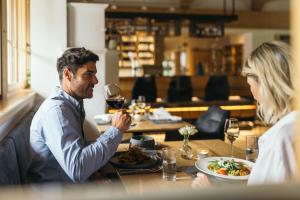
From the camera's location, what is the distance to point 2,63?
2.57m

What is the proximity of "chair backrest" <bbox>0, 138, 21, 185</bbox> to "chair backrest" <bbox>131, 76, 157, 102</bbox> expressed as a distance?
480 cm

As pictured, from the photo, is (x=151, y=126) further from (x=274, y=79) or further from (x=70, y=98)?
(x=274, y=79)

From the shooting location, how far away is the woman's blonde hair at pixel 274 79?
120cm

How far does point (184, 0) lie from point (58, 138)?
307 inches

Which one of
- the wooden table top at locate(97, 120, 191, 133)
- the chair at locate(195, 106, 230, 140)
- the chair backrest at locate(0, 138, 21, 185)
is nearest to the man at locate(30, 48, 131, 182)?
the chair backrest at locate(0, 138, 21, 185)

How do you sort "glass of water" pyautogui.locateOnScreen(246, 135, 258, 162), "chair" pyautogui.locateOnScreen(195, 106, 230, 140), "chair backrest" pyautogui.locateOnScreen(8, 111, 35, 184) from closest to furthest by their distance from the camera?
"chair backrest" pyautogui.locateOnScreen(8, 111, 35, 184) < "glass of water" pyautogui.locateOnScreen(246, 135, 258, 162) < "chair" pyautogui.locateOnScreen(195, 106, 230, 140)

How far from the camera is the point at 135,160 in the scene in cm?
191

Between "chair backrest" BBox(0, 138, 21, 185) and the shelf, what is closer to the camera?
"chair backrest" BBox(0, 138, 21, 185)

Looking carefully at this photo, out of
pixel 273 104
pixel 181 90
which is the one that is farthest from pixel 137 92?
pixel 273 104

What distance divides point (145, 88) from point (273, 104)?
18.1ft

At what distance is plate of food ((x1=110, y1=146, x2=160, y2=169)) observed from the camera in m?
1.81

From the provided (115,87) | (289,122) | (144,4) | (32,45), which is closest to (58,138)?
(115,87)

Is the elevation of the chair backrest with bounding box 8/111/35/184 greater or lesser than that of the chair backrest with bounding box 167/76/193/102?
lesser

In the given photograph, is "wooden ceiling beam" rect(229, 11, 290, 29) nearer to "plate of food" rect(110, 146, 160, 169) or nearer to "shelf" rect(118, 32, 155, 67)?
"shelf" rect(118, 32, 155, 67)
